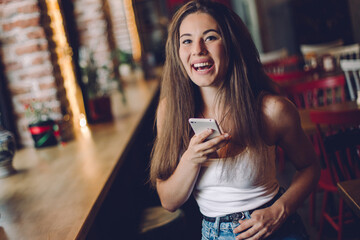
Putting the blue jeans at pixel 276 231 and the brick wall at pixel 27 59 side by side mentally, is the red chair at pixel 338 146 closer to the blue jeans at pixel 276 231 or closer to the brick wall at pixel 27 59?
the blue jeans at pixel 276 231

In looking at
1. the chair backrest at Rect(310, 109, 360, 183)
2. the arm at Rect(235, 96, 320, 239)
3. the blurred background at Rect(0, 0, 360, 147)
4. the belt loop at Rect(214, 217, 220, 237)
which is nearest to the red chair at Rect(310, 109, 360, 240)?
the chair backrest at Rect(310, 109, 360, 183)

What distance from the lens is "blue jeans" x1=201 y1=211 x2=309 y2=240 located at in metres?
1.31

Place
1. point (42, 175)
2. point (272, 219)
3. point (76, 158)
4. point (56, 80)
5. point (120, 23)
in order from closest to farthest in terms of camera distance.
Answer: point (272, 219)
point (42, 175)
point (76, 158)
point (56, 80)
point (120, 23)

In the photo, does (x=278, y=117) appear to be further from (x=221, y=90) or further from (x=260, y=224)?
(x=260, y=224)

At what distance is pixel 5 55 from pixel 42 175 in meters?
1.05

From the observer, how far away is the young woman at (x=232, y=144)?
130 centimetres

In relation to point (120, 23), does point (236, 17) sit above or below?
below

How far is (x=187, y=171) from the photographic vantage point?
1324 mm

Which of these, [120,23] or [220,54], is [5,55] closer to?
[220,54]

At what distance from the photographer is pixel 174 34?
1.43 m

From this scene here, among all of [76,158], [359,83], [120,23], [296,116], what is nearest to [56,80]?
[76,158]

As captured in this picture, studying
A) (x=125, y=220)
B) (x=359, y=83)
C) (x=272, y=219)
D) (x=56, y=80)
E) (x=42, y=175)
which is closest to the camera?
(x=272, y=219)

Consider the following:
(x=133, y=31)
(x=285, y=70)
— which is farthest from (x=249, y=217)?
(x=133, y=31)

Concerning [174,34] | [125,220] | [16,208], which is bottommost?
Result: [125,220]
